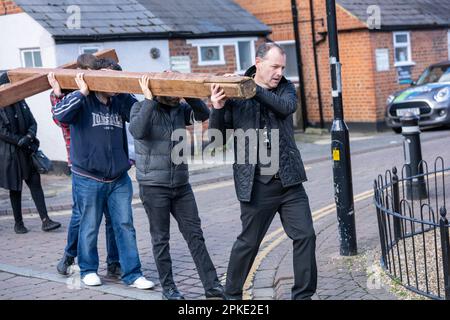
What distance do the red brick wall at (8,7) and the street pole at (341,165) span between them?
31.5 feet

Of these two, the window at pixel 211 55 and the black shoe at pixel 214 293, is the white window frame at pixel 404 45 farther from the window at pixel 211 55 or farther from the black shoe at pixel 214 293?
the black shoe at pixel 214 293

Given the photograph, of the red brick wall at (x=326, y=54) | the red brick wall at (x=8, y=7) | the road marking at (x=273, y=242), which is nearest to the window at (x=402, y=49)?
the red brick wall at (x=326, y=54)

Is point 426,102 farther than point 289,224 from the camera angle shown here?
Yes

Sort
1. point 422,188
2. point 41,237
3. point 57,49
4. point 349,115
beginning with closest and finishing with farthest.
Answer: point 41,237 < point 422,188 < point 57,49 < point 349,115

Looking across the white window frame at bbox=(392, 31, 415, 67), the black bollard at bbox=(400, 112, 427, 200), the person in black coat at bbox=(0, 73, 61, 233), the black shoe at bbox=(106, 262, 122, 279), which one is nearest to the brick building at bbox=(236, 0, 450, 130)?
the white window frame at bbox=(392, 31, 415, 67)

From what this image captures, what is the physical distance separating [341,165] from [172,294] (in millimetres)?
2101

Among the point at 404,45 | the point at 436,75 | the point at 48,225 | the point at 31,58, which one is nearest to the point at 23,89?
the point at 48,225

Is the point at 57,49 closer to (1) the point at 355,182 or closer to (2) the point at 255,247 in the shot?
(1) the point at 355,182

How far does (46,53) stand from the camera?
14641mm

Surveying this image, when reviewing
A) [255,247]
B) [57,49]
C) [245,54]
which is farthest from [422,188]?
[245,54]

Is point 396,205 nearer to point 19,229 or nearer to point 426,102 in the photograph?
point 19,229

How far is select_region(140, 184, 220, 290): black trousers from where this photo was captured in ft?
19.8

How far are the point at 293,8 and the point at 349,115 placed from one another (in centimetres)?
342

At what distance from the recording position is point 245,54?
18.9m
